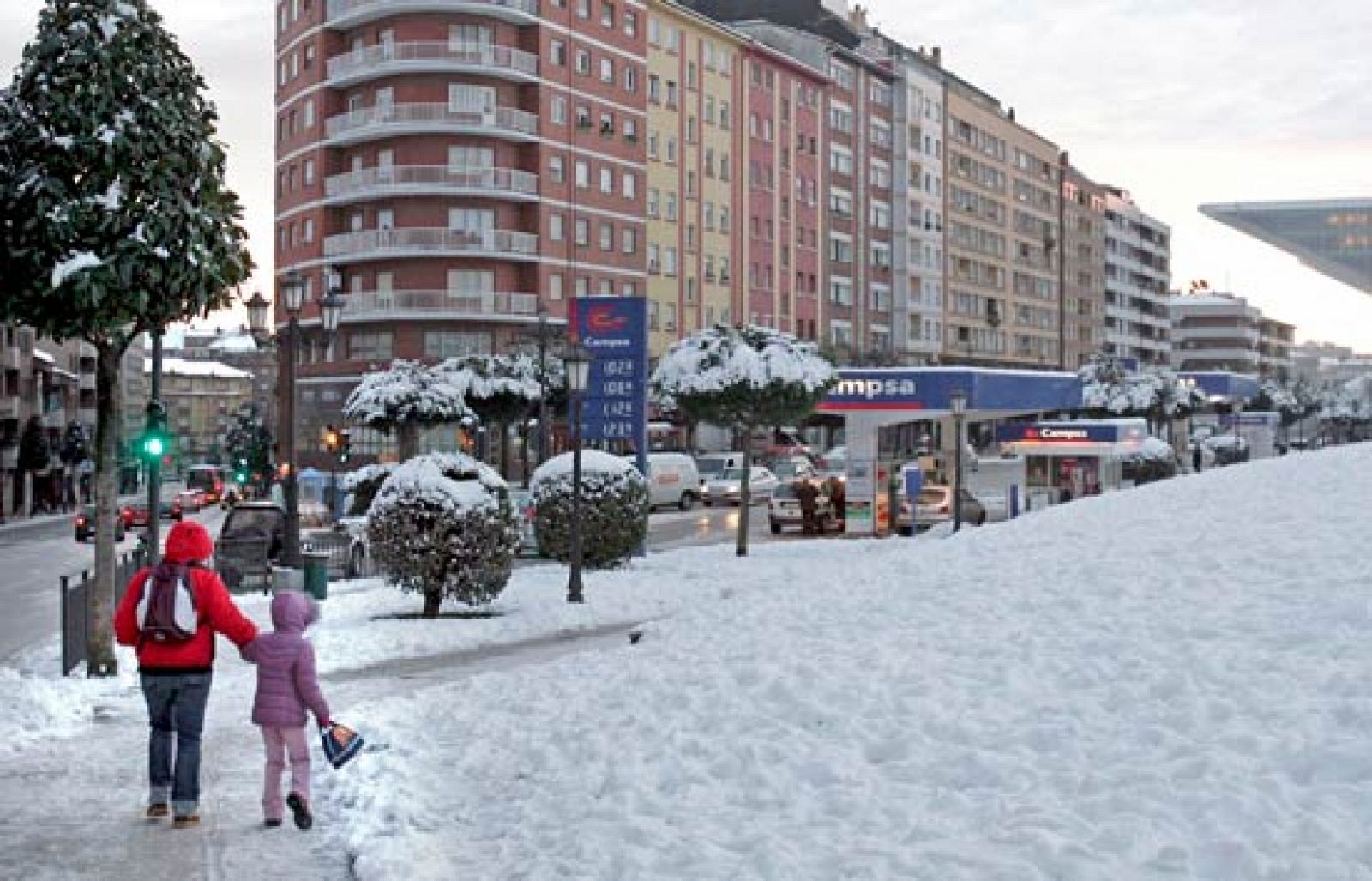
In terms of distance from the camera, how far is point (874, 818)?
24.3 ft

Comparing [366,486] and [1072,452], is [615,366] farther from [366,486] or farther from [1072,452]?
[1072,452]

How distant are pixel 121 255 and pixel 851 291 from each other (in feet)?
269

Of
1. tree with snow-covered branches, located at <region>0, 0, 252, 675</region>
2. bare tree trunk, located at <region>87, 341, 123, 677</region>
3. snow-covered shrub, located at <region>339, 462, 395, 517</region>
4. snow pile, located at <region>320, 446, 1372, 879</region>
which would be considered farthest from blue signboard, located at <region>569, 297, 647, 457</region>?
snow-covered shrub, located at <region>339, 462, 395, 517</region>

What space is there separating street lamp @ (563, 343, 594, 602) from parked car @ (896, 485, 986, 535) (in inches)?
610

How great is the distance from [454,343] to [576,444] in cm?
4113

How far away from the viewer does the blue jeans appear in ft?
28.9

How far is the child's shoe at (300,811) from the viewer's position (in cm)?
876

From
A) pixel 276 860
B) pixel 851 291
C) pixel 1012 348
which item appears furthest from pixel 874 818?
pixel 1012 348

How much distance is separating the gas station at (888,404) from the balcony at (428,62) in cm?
3286

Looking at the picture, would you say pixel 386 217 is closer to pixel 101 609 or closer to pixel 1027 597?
pixel 101 609

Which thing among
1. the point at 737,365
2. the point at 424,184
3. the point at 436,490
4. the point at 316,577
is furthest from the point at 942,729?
the point at 424,184

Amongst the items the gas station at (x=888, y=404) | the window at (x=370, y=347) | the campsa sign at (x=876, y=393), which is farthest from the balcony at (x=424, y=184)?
the campsa sign at (x=876, y=393)

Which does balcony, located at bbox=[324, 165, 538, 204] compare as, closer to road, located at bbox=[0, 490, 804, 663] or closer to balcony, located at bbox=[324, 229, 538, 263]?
balcony, located at bbox=[324, 229, 538, 263]

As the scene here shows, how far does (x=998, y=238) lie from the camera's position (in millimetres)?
115250
